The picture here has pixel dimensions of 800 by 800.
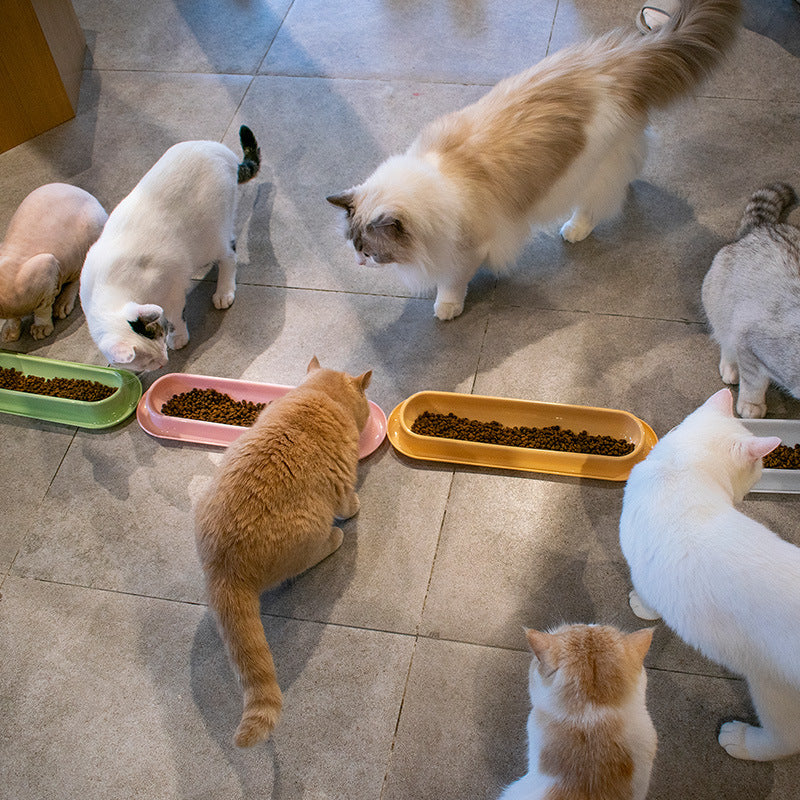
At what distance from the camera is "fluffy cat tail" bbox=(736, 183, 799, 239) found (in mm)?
2814

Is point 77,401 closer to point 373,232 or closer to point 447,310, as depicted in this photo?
point 373,232

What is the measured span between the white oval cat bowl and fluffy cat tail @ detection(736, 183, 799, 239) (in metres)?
0.77

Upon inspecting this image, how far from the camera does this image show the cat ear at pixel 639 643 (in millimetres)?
1759

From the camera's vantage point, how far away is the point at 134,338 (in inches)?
104

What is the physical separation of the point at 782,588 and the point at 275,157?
313cm

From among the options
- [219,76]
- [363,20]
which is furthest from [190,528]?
[363,20]

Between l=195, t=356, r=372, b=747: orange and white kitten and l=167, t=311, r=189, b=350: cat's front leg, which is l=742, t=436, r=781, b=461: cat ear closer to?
l=195, t=356, r=372, b=747: orange and white kitten

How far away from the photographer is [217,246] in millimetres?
3113

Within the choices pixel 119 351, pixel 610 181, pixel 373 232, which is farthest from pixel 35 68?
pixel 610 181

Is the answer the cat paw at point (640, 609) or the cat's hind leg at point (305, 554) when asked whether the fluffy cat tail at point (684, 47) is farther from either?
the cat's hind leg at point (305, 554)

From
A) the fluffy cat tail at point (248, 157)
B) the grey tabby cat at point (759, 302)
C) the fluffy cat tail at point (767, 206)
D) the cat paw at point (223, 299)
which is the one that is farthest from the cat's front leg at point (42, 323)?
the fluffy cat tail at point (767, 206)

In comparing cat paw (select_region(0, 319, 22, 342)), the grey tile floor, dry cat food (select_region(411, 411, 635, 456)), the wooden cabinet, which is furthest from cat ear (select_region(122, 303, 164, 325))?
the wooden cabinet

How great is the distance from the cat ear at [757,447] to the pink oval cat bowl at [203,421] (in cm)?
131

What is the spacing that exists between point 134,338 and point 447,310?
1281mm
